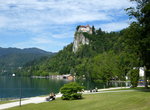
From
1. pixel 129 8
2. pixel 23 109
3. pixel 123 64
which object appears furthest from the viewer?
pixel 123 64

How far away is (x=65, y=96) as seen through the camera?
28.4 meters

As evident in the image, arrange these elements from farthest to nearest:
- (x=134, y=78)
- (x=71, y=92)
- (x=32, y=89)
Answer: (x=32, y=89), (x=134, y=78), (x=71, y=92)

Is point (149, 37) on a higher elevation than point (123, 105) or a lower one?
higher

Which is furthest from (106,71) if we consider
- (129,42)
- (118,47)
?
(118,47)

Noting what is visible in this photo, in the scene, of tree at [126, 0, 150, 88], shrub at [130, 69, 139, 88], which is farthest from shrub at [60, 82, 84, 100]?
shrub at [130, 69, 139, 88]

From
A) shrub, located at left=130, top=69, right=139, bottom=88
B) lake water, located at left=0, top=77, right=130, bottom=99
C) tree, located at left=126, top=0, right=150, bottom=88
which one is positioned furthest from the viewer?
lake water, located at left=0, top=77, right=130, bottom=99

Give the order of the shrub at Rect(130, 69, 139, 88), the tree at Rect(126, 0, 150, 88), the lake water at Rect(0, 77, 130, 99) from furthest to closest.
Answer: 1. the lake water at Rect(0, 77, 130, 99)
2. the shrub at Rect(130, 69, 139, 88)
3. the tree at Rect(126, 0, 150, 88)

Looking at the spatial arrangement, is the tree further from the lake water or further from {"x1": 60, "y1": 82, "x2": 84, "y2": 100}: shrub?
the lake water

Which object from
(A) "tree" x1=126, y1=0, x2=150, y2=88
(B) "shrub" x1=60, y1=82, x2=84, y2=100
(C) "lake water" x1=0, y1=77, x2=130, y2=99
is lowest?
(C) "lake water" x1=0, y1=77, x2=130, y2=99

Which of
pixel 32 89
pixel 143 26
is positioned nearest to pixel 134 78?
pixel 143 26

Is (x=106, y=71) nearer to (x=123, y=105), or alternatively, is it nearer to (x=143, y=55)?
(x=143, y=55)

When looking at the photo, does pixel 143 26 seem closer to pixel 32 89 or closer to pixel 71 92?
pixel 71 92

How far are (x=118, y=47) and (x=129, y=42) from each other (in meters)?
136

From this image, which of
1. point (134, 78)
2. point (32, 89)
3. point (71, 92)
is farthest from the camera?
point (32, 89)
